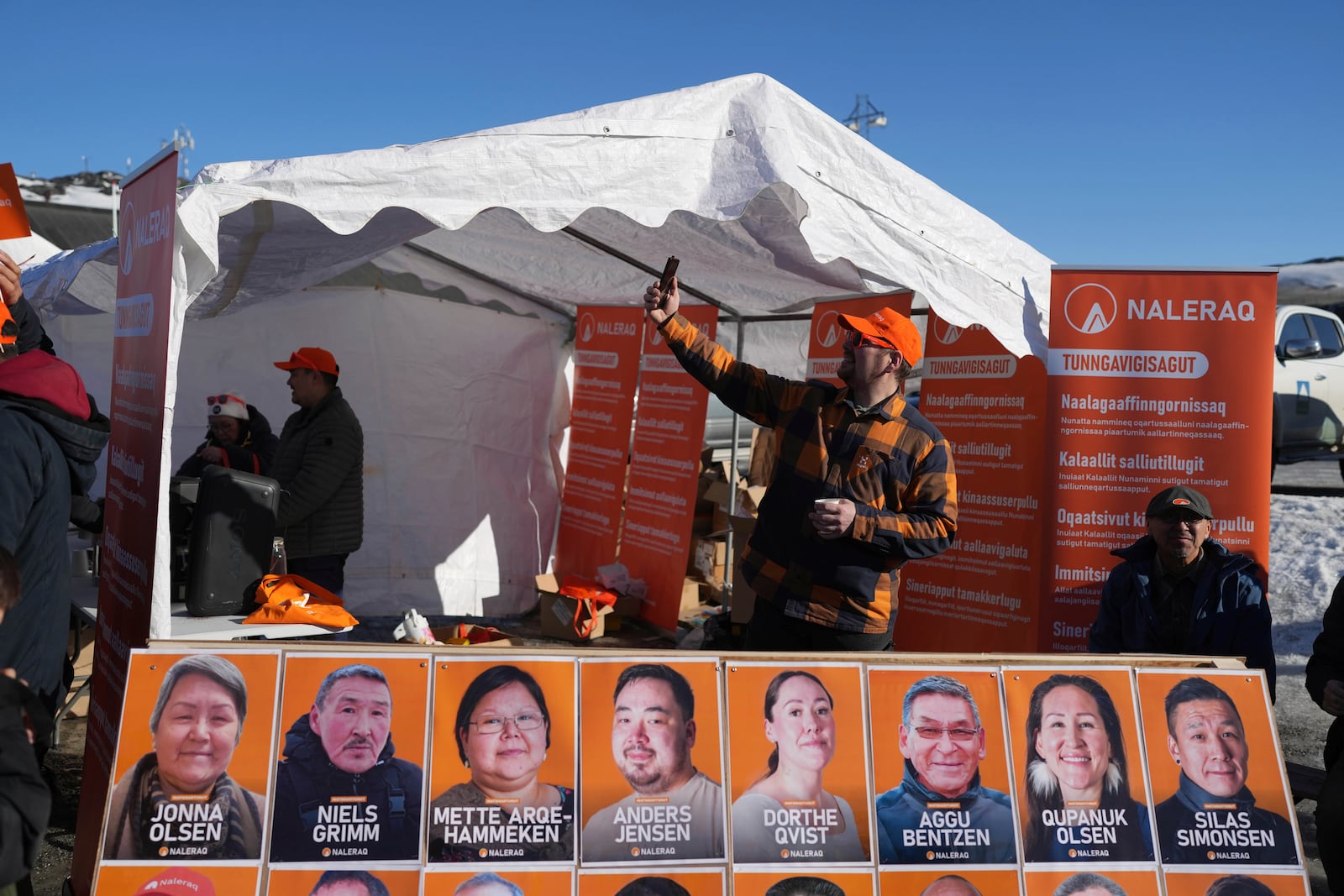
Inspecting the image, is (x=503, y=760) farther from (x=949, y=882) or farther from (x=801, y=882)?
(x=949, y=882)

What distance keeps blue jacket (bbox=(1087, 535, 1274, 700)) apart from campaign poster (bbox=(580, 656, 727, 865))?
6.46ft

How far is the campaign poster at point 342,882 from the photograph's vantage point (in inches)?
85.7

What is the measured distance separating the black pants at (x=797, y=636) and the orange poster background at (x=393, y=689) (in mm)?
1225

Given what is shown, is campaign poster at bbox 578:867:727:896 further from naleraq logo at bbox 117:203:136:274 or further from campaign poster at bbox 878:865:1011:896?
naleraq logo at bbox 117:203:136:274

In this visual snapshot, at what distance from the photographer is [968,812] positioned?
236 centimetres

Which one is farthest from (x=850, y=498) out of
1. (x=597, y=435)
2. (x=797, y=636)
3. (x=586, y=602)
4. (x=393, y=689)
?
(x=597, y=435)

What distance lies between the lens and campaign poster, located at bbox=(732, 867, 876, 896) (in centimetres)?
227

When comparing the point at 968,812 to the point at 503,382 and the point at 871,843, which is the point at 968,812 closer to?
the point at 871,843

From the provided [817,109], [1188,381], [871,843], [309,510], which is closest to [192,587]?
[309,510]

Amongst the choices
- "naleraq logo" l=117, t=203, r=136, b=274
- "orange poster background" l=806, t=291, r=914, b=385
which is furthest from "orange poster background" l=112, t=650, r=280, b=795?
"orange poster background" l=806, t=291, r=914, b=385

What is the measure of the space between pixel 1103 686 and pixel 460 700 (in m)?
1.56

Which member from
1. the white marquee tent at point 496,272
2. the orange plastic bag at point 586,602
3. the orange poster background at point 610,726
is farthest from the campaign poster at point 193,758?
the orange plastic bag at point 586,602

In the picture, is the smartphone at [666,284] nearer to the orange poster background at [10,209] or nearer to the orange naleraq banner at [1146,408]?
the orange naleraq banner at [1146,408]

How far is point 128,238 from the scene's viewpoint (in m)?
3.40
